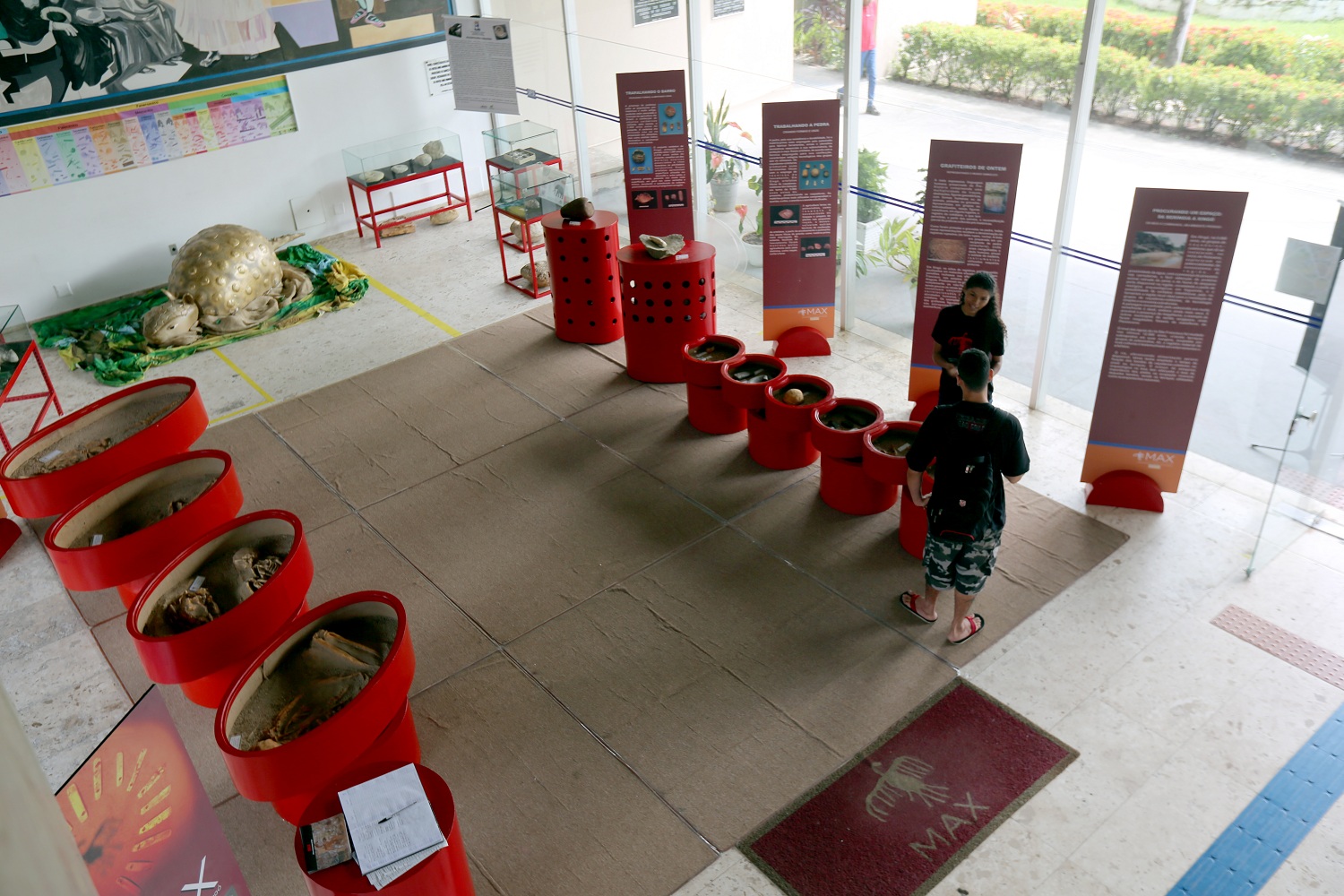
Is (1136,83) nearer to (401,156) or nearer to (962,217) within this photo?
(962,217)

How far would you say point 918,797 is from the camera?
484cm

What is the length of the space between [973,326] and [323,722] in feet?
13.8

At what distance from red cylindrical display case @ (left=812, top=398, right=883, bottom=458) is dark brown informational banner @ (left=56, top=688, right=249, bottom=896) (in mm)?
4256

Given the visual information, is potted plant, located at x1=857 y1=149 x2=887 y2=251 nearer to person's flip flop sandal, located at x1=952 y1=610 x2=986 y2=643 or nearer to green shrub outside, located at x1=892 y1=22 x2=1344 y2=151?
green shrub outside, located at x1=892 y1=22 x2=1344 y2=151

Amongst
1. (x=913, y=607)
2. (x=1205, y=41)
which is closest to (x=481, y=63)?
(x=1205, y=41)

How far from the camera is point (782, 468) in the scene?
726 cm

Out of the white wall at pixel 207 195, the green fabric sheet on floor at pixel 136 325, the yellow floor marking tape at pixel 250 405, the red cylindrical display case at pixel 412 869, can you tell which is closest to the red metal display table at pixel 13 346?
the yellow floor marking tape at pixel 250 405

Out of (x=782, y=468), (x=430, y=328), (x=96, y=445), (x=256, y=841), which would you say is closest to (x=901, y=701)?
(x=782, y=468)

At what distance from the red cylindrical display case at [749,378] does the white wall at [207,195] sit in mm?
6323

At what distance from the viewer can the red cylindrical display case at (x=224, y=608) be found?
4840mm

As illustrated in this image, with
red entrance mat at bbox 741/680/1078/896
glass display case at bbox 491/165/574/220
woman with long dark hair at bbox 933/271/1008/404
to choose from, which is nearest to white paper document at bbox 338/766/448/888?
red entrance mat at bbox 741/680/1078/896

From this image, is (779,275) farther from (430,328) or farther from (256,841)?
(256,841)

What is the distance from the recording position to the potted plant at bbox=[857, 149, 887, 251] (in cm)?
822

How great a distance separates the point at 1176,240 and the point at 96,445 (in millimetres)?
6811
